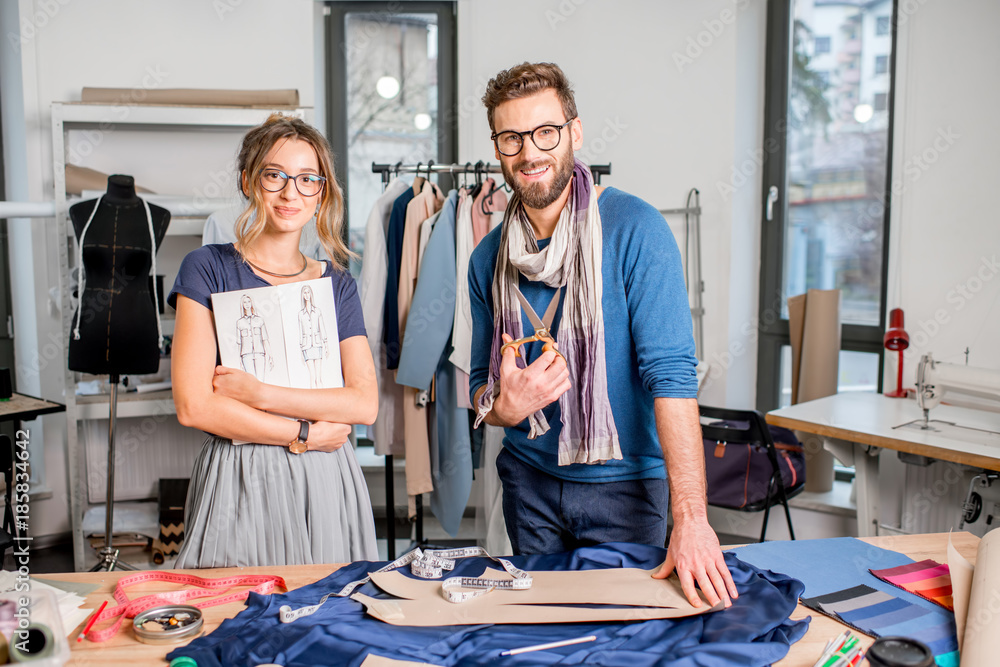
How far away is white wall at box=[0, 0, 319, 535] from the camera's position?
358 cm

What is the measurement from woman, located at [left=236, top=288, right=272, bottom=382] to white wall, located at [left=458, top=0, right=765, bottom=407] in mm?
2475

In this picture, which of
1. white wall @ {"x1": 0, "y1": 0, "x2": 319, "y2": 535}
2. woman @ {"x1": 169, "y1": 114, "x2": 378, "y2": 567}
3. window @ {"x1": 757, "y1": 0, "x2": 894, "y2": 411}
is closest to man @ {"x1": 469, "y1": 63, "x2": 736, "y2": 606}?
woman @ {"x1": 169, "y1": 114, "x2": 378, "y2": 567}

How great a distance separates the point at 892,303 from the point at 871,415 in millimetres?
705

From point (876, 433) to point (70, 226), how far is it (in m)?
3.32

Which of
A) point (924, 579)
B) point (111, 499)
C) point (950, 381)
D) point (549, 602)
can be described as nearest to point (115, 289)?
point (111, 499)

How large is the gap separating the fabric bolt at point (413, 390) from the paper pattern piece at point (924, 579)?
→ 204 cm

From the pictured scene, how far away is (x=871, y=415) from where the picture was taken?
2.77m

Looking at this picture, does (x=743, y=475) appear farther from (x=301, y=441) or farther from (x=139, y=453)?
(x=139, y=453)

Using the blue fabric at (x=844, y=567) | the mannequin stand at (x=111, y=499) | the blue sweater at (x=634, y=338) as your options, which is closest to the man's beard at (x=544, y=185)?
the blue sweater at (x=634, y=338)

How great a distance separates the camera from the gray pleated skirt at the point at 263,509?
1577 mm

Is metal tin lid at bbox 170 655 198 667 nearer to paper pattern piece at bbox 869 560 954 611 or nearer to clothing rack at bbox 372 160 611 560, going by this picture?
paper pattern piece at bbox 869 560 954 611

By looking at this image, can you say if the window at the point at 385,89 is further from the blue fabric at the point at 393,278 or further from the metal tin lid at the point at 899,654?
the metal tin lid at the point at 899,654

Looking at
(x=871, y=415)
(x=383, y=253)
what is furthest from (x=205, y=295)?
(x=871, y=415)

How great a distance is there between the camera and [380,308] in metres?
3.12
